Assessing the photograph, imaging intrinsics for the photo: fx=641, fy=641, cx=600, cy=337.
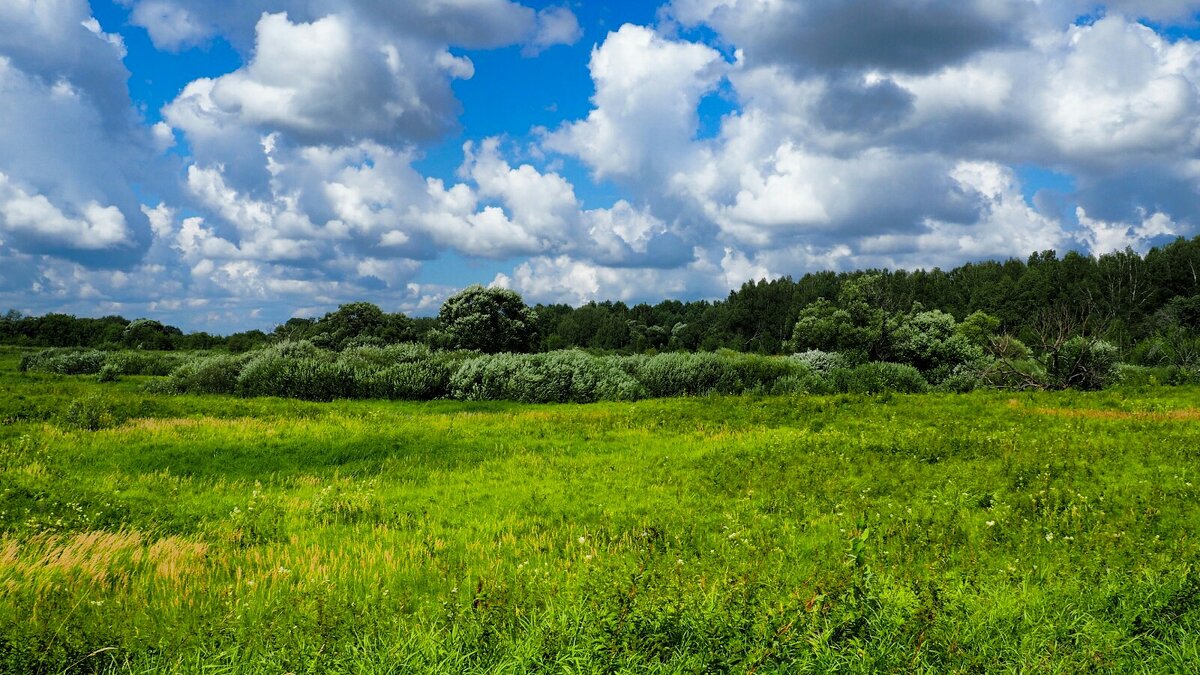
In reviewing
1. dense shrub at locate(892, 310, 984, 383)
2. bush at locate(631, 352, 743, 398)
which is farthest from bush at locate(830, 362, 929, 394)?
dense shrub at locate(892, 310, 984, 383)

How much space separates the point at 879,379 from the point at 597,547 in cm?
3200

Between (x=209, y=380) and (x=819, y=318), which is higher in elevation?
(x=819, y=318)

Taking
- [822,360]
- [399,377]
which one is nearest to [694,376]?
[822,360]

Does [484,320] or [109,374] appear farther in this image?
[484,320]

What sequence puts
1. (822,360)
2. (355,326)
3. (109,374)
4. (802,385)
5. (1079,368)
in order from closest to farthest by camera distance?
(802,385), (1079,368), (109,374), (822,360), (355,326)

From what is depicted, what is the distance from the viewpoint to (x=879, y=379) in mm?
37438

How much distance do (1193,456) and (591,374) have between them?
78.6 ft

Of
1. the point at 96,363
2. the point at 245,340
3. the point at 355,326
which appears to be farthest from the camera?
the point at 245,340

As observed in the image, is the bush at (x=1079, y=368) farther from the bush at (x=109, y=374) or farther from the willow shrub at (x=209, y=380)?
the bush at (x=109, y=374)

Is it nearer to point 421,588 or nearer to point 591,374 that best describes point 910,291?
point 591,374

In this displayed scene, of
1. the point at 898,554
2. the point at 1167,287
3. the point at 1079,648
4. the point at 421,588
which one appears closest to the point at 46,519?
the point at 421,588

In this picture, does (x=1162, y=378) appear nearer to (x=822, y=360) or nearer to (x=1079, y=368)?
(x=1079, y=368)

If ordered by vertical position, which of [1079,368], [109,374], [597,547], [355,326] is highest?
[355,326]

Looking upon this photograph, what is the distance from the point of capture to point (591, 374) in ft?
112
